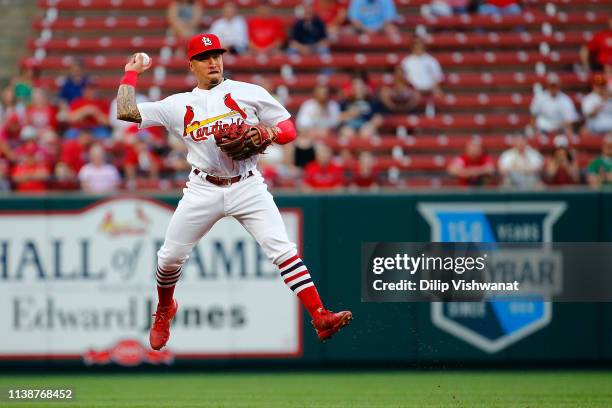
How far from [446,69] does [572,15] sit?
207 cm

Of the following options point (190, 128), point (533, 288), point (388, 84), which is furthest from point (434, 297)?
point (388, 84)

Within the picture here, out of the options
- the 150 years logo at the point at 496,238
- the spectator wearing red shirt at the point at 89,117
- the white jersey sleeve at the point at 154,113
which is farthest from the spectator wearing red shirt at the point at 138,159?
the white jersey sleeve at the point at 154,113

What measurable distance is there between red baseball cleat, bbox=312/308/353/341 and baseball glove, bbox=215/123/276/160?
3.93ft

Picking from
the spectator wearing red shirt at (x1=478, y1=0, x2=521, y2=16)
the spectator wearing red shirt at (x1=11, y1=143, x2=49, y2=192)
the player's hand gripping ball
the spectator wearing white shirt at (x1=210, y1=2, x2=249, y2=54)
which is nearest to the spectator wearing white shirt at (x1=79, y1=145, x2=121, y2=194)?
the spectator wearing red shirt at (x1=11, y1=143, x2=49, y2=192)

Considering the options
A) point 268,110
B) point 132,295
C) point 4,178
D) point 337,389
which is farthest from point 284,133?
point 4,178

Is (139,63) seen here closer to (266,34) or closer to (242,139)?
→ (242,139)

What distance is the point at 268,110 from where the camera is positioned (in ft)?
25.2

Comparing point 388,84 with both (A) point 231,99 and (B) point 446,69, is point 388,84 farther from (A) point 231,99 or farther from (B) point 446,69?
(A) point 231,99

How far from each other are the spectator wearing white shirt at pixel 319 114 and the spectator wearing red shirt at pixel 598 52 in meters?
3.61

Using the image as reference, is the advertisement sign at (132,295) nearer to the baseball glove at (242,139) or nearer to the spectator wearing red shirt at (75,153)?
the spectator wearing red shirt at (75,153)

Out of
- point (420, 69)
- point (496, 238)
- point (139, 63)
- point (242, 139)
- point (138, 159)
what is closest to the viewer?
point (242, 139)

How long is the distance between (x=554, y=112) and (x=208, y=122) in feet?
26.0

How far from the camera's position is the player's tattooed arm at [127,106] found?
7.54m

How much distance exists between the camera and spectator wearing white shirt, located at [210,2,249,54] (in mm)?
15422
